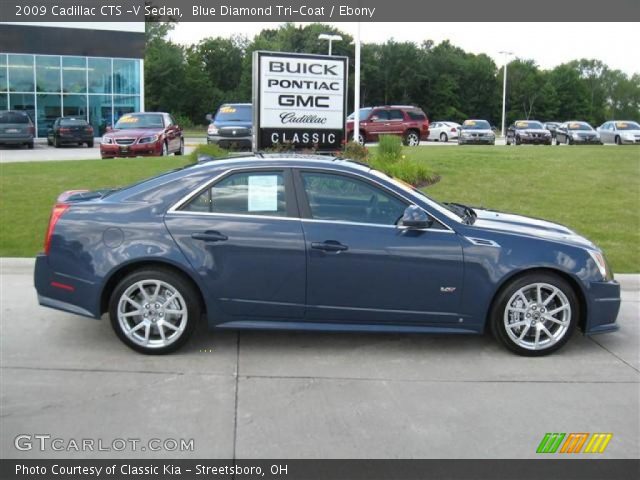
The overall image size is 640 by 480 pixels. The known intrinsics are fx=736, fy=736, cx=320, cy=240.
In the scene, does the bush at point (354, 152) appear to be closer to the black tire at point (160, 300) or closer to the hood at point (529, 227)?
the hood at point (529, 227)

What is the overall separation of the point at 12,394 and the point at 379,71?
7652 cm

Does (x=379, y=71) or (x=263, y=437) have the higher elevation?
(x=379, y=71)

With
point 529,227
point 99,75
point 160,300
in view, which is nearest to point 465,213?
point 529,227

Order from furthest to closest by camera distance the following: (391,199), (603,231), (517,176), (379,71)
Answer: (379,71)
(517,176)
(603,231)
(391,199)

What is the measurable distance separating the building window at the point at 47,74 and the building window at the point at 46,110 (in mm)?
360

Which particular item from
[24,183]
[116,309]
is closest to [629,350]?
[116,309]

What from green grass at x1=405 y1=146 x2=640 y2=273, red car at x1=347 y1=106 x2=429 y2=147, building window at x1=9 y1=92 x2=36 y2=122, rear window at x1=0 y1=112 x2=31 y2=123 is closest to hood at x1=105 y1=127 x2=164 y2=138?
green grass at x1=405 y1=146 x2=640 y2=273

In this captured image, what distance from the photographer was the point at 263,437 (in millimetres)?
4246

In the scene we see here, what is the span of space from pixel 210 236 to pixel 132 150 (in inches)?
641

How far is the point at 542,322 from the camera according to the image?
226 inches

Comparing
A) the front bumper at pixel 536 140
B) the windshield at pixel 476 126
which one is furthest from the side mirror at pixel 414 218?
the front bumper at pixel 536 140

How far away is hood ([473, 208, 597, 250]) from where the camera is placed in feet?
19.2

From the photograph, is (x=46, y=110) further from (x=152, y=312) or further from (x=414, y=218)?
(x=414, y=218)
